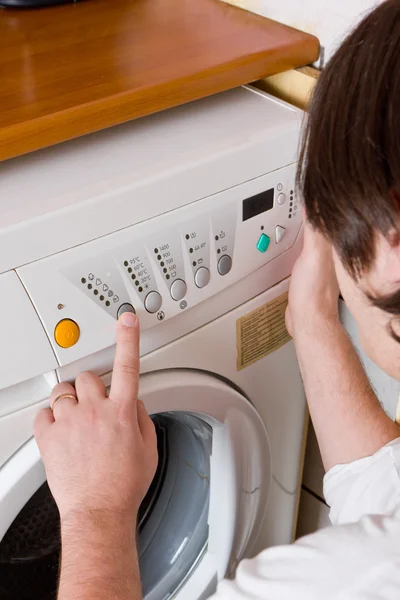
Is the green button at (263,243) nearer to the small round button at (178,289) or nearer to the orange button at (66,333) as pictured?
the small round button at (178,289)

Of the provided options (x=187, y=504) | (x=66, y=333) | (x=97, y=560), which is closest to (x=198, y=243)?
(x=66, y=333)

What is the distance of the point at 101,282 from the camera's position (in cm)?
63

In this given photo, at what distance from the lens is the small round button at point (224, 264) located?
0.72 metres

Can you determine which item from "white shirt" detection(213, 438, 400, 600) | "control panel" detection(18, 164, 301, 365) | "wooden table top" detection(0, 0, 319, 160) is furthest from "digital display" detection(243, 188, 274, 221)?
"white shirt" detection(213, 438, 400, 600)

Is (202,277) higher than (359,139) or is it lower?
lower

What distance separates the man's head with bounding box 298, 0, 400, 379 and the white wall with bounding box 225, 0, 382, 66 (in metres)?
0.27

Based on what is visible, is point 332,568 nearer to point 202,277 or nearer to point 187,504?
point 202,277

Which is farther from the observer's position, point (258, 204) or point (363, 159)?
point (258, 204)

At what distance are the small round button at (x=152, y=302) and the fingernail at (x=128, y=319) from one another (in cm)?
2

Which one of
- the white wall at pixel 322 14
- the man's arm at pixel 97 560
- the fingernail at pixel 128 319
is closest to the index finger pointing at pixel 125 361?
the fingernail at pixel 128 319

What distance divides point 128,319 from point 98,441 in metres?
0.12

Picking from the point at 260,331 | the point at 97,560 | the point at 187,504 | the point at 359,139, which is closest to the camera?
the point at 359,139

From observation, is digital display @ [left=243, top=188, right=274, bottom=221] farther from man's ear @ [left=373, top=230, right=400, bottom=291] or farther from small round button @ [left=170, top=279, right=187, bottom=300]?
man's ear @ [left=373, top=230, right=400, bottom=291]

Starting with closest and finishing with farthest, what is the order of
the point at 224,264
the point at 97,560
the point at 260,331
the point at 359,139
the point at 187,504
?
the point at 359,139 → the point at 97,560 → the point at 224,264 → the point at 260,331 → the point at 187,504
